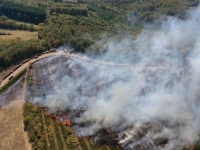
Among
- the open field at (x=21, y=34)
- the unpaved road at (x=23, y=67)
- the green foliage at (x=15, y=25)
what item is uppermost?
the green foliage at (x=15, y=25)

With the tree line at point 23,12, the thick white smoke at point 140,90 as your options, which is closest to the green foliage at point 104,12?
the tree line at point 23,12

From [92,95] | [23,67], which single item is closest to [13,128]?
[92,95]

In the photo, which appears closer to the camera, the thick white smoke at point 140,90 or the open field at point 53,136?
the open field at point 53,136

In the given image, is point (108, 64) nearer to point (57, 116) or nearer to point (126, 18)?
point (57, 116)

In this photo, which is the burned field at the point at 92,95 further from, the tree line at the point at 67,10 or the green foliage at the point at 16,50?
the tree line at the point at 67,10

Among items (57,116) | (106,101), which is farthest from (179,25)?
(57,116)

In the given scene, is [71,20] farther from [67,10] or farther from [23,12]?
[23,12]
